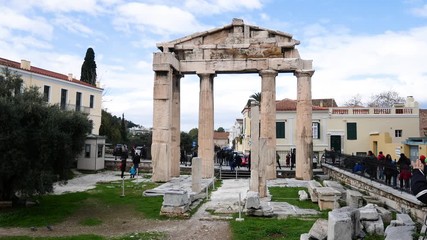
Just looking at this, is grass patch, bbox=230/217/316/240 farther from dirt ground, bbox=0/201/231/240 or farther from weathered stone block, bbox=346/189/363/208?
weathered stone block, bbox=346/189/363/208

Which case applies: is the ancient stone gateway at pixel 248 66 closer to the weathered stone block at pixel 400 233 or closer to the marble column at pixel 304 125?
the marble column at pixel 304 125

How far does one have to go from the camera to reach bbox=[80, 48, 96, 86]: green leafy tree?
4591 centimetres

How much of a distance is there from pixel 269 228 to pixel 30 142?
8.17 m

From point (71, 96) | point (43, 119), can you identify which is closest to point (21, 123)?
point (43, 119)

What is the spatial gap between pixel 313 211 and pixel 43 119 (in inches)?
365

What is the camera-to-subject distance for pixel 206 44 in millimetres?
22078

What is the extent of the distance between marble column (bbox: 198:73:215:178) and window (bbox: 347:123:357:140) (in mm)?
15601

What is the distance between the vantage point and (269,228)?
33.2ft

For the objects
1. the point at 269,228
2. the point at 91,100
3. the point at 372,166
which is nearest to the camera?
the point at 269,228

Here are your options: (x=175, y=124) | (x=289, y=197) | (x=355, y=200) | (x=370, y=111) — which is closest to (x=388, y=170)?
(x=355, y=200)

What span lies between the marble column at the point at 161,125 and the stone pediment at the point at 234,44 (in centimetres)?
225

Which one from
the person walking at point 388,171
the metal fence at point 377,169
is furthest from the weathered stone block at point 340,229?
the person walking at point 388,171

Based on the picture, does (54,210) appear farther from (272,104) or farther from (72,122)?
(272,104)

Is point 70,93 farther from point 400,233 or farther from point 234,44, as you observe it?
point 400,233
